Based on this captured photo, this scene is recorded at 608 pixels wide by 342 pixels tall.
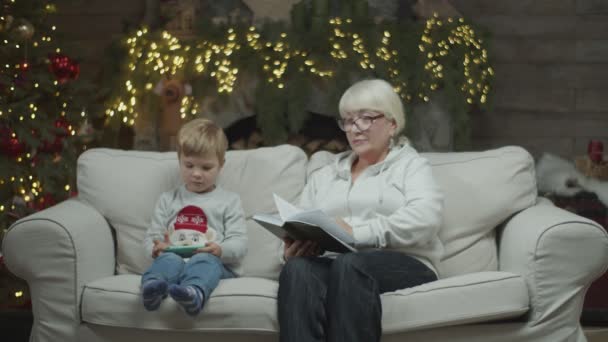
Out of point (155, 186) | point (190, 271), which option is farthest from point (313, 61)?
point (190, 271)

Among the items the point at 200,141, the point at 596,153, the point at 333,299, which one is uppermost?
the point at 200,141

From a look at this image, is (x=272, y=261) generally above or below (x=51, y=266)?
below

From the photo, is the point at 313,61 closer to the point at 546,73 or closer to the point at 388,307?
the point at 546,73

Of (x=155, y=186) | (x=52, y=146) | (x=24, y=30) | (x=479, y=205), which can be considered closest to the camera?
(x=479, y=205)

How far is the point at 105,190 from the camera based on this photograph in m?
2.85

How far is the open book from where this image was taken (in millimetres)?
2240

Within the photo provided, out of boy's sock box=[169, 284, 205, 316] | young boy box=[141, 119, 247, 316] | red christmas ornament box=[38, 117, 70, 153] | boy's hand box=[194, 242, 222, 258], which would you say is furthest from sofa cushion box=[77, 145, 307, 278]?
red christmas ornament box=[38, 117, 70, 153]

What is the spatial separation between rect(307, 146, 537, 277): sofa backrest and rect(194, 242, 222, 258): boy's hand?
27.9 inches

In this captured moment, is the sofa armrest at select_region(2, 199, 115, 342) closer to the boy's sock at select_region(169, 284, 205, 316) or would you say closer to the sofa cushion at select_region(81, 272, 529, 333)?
the sofa cushion at select_region(81, 272, 529, 333)

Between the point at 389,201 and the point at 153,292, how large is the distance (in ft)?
2.43

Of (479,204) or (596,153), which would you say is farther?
(596,153)

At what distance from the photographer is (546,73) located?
490cm

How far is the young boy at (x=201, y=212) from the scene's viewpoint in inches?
97.4

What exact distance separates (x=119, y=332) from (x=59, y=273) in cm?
25
